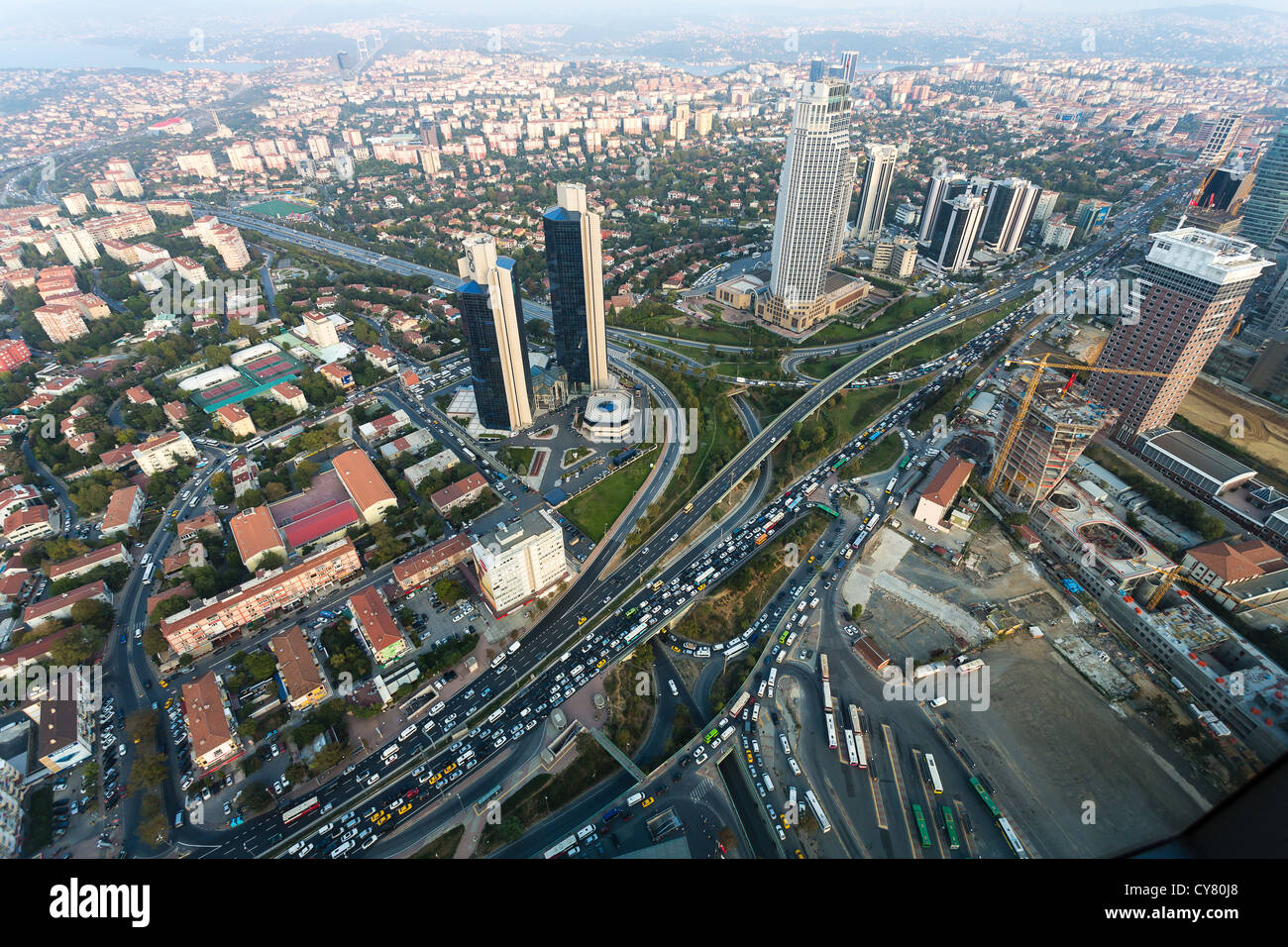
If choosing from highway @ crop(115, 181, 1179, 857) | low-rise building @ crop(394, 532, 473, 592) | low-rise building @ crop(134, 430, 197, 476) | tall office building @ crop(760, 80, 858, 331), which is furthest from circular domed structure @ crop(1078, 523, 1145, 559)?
low-rise building @ crop(134, 430, 197, 476)

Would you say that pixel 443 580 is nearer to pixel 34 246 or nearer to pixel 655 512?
pixel 655 512

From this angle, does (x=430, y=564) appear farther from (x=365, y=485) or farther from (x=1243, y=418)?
(x=1243, y=418)

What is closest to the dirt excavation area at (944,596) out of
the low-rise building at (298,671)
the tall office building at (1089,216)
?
the low-rise building at (298,671)

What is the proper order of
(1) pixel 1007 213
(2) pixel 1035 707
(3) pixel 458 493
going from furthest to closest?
(1) pixel 1007 213, (3) pixel 458 493, (2) pixel 1035 707

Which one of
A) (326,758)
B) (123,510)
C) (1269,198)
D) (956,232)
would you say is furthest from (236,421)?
(1269,198)

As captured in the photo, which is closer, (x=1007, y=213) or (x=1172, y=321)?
(x=1172, y=321)

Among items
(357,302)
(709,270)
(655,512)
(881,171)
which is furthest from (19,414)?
(881,171)
